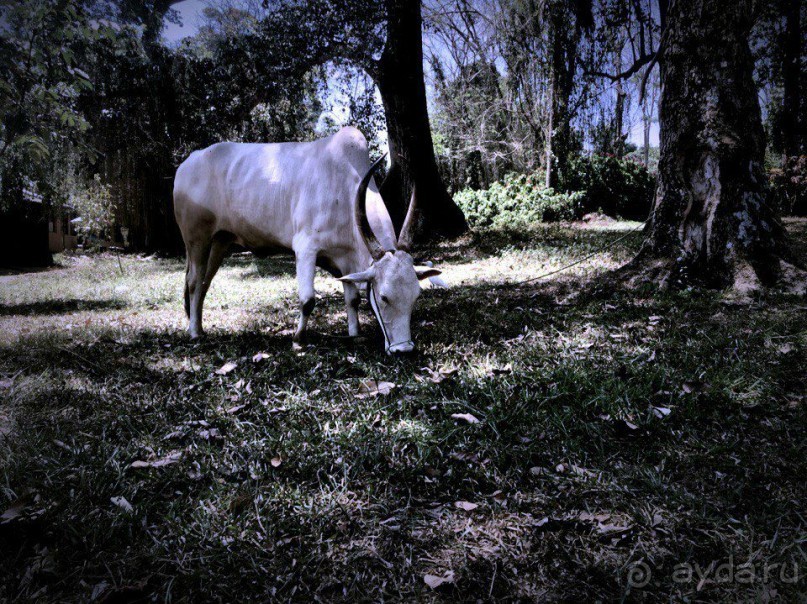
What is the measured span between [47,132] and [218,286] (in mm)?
6177

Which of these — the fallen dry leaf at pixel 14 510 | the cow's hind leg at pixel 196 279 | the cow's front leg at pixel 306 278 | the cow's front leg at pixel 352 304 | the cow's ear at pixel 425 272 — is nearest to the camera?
the fallen dry leaf at pixel 14 510

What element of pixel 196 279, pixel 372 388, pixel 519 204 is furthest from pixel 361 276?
pixel 519 204

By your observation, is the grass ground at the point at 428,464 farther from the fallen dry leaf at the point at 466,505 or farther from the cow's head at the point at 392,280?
the cow's head at the point at 392,280

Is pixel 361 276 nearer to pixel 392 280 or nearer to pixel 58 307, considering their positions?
pixel 392 280

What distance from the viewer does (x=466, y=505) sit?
7.12 ft

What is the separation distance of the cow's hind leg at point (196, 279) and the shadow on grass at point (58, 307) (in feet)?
9.01

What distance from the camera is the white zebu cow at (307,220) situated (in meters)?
4.01

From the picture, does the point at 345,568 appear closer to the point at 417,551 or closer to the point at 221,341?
the point at 417,551

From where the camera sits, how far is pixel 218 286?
370 inches

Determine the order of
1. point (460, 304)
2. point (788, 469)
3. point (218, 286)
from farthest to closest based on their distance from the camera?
1. point (218, 286)
2. point (460, 304)
3. point (788, 469)

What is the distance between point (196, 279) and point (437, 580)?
4.58 m

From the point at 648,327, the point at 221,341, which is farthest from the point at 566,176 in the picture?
the point at 221,341

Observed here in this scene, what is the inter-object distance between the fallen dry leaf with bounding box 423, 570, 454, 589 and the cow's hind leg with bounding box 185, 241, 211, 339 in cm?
424

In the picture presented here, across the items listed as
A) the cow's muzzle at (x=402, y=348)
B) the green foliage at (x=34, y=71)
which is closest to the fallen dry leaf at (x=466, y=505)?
the cow's muzzle at (x=402, y=348)
